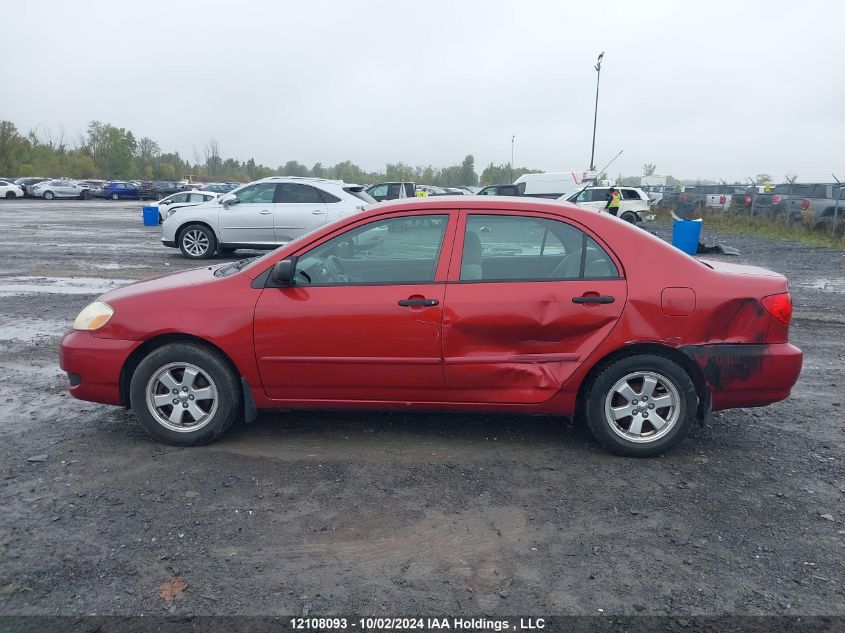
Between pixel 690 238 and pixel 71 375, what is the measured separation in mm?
14993

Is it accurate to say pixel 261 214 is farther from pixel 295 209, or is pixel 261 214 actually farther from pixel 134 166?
pixel 134 166

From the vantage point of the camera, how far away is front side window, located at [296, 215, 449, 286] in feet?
14.5

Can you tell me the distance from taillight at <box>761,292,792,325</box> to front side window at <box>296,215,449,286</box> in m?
2.06

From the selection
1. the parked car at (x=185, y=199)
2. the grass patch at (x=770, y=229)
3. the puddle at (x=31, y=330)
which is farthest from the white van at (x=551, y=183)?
the puddle at (x=31, y=330)

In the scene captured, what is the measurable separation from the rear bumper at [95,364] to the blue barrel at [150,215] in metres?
23.9

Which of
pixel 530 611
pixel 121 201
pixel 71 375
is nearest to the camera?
pixel 530 611

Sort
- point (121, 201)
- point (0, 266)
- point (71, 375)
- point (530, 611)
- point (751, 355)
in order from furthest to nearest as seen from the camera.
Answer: point (121, 201)
point (0, 266)
point (71, 375)
point (751, 355)
point (530, 611)

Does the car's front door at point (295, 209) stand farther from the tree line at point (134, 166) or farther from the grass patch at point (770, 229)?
the tree line at point (134, 166)

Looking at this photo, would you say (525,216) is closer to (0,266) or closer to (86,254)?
(0,266)

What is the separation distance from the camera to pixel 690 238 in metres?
16.5

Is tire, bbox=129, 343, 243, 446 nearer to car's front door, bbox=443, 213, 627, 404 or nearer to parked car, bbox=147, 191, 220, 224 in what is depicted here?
car's front door, bbox=443, 213, 627, 404

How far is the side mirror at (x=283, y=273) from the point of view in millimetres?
4316

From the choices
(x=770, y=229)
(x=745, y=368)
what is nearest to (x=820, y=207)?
(x=770, y=229)


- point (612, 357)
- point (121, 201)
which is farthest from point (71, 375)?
point (121, 201)
